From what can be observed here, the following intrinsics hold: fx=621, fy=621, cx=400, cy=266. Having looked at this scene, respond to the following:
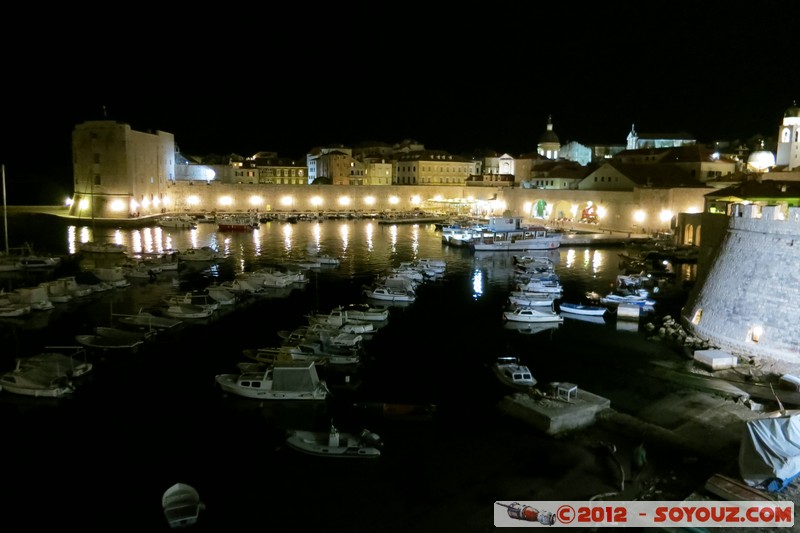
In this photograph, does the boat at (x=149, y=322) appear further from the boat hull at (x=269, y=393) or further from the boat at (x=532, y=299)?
the boat at (x=532, y=299)

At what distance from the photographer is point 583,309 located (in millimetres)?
18859

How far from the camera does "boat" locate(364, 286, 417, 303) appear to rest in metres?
20.3

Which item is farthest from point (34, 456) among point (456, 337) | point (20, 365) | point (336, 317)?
point (456, 337)

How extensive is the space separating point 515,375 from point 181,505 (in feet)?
22.4

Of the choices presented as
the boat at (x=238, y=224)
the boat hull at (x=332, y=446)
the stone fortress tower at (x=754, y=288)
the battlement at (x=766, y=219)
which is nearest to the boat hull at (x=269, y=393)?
the boat hull at (x=332, y=446)

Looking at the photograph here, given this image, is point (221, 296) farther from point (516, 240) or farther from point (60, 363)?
point (516, 240)

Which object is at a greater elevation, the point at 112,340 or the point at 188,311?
the point at 188,311

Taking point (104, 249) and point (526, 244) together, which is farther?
point (526, 244)

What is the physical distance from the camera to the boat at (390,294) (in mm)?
20328

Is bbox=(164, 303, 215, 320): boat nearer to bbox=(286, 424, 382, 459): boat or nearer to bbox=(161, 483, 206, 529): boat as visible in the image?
bbox=(286, 424, 382, 459): boat

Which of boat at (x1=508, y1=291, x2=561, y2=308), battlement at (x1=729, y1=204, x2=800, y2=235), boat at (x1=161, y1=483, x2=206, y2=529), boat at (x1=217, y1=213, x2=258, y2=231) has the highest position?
battlement at (x1=729, y1=204, x2=800, y2=235)

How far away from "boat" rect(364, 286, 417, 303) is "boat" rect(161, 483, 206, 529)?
12.3 m

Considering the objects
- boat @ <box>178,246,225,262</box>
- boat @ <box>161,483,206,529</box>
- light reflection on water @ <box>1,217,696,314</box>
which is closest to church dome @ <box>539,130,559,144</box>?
light reflection on water @ <box>1,217,696,314</box>

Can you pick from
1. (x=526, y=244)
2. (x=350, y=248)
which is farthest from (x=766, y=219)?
(x=350, y=248)
